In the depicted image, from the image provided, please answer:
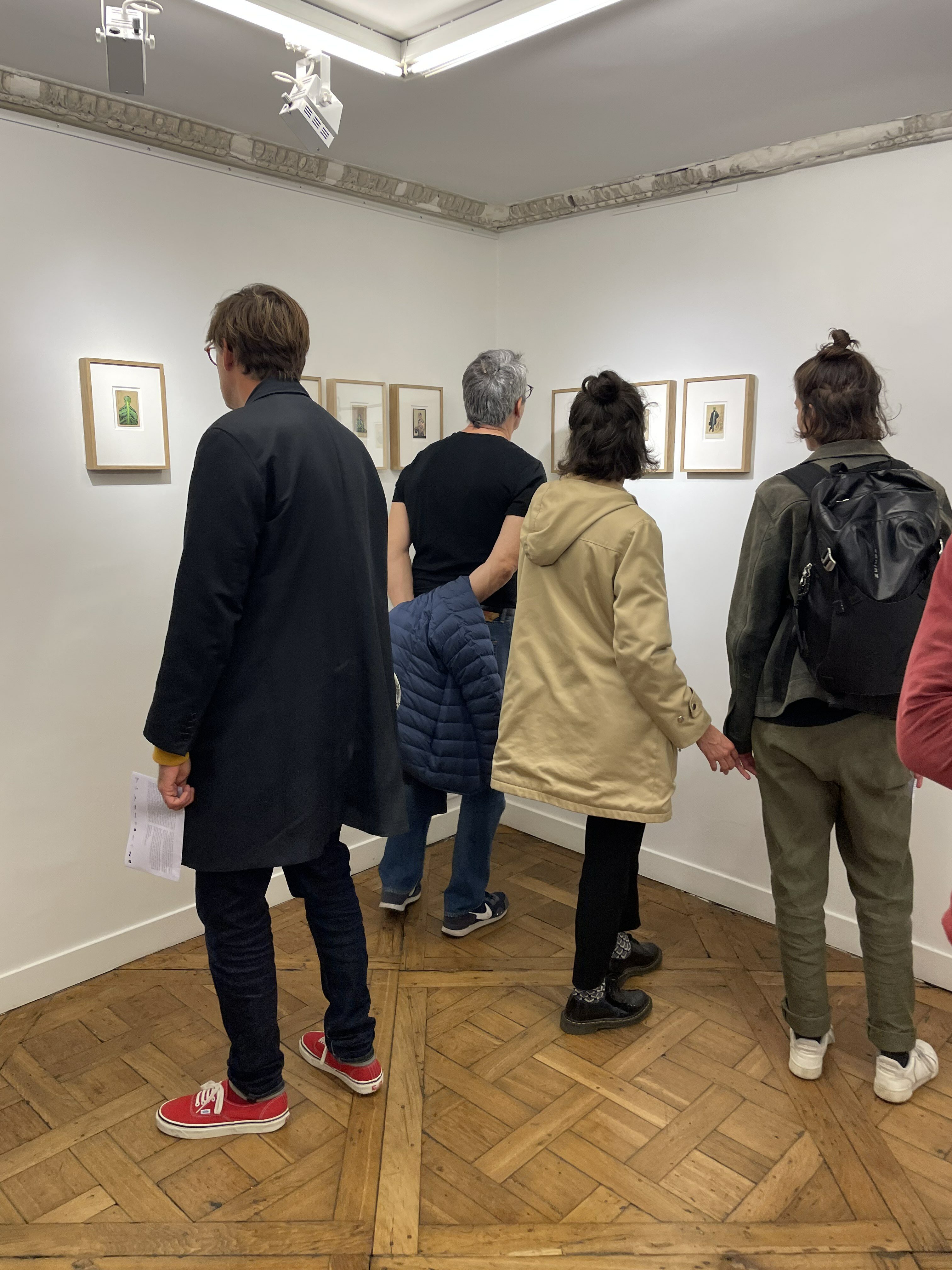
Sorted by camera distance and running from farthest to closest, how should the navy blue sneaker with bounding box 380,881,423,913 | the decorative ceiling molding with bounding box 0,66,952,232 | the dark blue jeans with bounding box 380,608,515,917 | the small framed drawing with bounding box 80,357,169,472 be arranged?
the navy blue sneaker with bounding box 380,881,423,913 < the dark blue jeans with bounding box 380,608,515,917 < the small framed drawing with bounding box 80,357,169,472 < the decorative ceiling molding with bounding box 0,66,952,232

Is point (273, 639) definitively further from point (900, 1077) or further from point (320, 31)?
point (900, 1077)

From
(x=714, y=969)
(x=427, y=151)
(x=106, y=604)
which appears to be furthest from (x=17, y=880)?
(x=427, y=151)

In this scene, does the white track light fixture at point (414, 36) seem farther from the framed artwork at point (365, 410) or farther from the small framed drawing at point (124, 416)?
the framed artwork at point (365, 410)

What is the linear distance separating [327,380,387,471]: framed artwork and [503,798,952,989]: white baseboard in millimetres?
1393

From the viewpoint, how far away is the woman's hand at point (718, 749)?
86.8 inches

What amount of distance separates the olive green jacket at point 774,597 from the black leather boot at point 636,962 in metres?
0.83

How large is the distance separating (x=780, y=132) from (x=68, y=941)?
2.99 m

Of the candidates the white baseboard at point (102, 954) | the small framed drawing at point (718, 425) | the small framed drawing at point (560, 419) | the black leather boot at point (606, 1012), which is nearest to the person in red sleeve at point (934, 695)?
the black leather boot at point (606, 1012)

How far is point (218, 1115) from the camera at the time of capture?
1986mm

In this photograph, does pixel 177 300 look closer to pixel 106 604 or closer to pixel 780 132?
pixel 106 604

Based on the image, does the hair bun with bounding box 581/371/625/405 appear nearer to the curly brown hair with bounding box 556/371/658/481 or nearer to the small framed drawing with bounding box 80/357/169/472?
the curly brown hair with bounding box 556/371/658/481

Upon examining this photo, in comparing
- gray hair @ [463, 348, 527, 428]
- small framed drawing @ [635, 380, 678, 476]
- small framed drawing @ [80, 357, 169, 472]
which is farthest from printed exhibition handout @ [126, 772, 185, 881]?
small framed drawing @ [635, 380, 678, 476]

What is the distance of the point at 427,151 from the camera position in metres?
2.82

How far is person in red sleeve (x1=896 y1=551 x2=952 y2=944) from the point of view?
1024 mm
